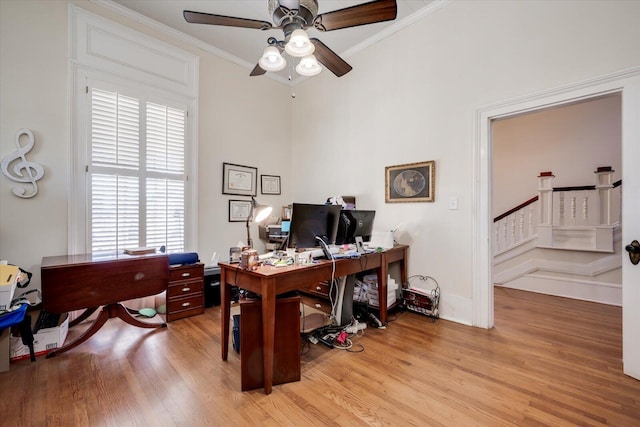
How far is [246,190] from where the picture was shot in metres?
3.89

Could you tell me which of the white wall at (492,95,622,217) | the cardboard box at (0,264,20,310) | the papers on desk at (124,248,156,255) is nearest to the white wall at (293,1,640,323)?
the white wall at (492,95,622,217)

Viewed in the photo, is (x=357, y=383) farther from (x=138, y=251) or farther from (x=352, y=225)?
(x=138, y=251)

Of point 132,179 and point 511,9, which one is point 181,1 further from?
point 511,9

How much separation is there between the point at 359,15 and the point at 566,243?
395 centimetres

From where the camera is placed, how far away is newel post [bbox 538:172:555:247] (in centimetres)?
365

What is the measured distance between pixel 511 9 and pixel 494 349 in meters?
2.94

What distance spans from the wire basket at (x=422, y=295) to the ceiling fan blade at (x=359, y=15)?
2456 millimetres

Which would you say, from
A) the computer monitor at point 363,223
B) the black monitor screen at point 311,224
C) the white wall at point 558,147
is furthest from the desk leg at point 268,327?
the white wall at point 558,147

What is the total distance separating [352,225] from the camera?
2.47 m

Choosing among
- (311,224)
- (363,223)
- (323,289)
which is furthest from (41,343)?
(363,223)

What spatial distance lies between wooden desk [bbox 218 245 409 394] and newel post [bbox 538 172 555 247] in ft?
9.15

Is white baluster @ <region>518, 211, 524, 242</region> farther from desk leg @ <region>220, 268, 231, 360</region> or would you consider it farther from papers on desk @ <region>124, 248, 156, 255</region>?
papers on desk @ <region>124, 248, 156, 255</region>

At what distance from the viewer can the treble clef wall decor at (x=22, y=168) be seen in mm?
2271

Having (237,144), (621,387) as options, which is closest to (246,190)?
(237,144)
